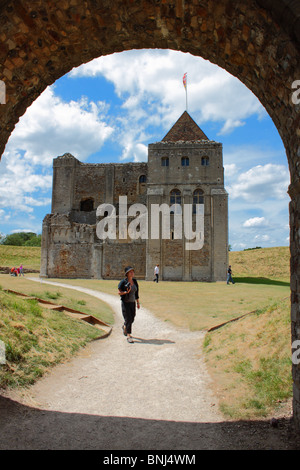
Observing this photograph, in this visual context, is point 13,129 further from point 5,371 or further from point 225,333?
point 225,333

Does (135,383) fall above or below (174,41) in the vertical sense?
below

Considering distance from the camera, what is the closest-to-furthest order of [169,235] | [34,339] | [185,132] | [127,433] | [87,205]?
[127,433] < [34,339] < [169,235] < [185,132] < [87,205]

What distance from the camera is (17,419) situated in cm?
436

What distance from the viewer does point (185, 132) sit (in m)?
37.4

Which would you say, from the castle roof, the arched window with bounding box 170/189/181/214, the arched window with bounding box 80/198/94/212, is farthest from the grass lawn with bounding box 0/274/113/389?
the arched window with bounding box 80/198/94/212

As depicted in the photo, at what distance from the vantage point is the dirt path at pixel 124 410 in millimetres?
3822

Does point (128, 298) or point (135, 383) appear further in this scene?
point (128, 298)

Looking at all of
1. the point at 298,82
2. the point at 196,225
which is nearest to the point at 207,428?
the point at 298,82

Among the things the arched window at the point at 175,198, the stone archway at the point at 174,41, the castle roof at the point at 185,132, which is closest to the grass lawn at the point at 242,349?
the stone archway at the point at 174,41

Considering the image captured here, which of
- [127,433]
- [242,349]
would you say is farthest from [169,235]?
[127,433]

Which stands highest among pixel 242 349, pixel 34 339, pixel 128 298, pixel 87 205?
pixel 87 205

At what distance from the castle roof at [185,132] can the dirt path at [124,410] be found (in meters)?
32.2

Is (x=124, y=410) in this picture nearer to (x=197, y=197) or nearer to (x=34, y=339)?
(x=34, y=339)

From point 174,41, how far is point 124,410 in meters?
5.39
